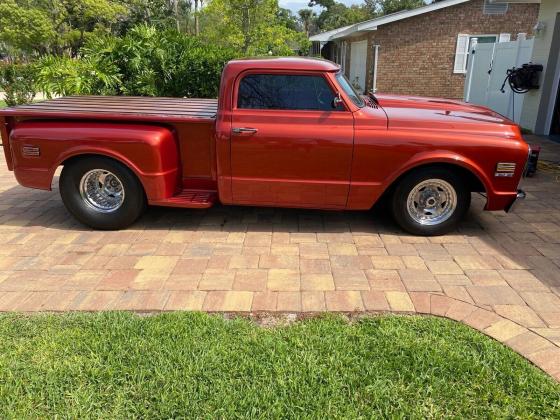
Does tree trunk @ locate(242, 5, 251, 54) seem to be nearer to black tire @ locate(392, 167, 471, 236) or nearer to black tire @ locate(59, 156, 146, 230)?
black tire @ locate(59, 156, 146, 230)

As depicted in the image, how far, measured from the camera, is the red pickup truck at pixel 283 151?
4.51m

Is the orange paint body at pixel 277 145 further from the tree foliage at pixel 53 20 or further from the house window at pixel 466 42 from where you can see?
the tree foliage at pixel 53 20

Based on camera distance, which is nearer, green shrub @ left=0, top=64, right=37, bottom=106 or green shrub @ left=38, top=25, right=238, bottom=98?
green shrub @ left=38, top=25, right=238, bottom=98

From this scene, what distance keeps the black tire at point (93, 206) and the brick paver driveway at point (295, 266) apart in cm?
14

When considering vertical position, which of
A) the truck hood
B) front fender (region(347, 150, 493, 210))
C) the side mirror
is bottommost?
front fender (region(347, 150, 493, 210))

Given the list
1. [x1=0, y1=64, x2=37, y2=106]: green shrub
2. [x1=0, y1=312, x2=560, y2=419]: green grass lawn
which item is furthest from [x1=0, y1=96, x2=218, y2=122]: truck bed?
[x1=0, y1=64, x2=37, y2=106]: green shrub

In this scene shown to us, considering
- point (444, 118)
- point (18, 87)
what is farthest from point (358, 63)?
point (444, 118)

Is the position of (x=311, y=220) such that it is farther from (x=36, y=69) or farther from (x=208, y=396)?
(x=36, y=69)

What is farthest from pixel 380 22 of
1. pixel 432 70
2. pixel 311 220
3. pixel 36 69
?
pixel 311 220

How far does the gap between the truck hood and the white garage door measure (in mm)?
15469

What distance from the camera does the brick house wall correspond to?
18.1m

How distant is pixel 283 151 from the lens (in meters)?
4.57

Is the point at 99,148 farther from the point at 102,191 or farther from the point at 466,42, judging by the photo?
the point at 466,42

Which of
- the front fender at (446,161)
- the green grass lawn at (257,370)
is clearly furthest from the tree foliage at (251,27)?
the green grass lawn at (257,370)
